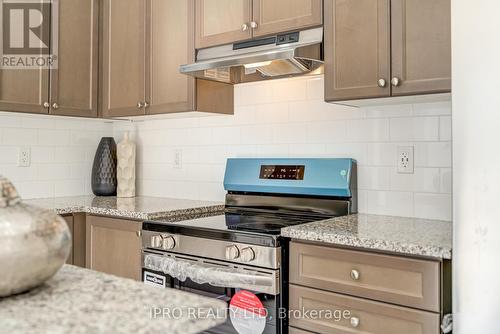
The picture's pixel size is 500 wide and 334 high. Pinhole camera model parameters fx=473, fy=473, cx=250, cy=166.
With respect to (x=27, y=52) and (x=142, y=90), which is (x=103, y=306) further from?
(x=27, y=52)

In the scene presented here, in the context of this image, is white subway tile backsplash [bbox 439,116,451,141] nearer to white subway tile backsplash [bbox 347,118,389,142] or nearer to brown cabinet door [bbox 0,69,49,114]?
white subway tile backsplash [bbox 347,118,389,142]

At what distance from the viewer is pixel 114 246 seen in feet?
8.09

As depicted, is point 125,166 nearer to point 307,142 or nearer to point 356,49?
point 307,142

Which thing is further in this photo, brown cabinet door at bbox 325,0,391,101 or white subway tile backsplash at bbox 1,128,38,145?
white subway tile backsplash at bbox 1,128,38,145

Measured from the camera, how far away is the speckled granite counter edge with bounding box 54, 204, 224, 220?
2.31m

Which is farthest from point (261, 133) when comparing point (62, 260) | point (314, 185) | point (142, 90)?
point (62, 260)

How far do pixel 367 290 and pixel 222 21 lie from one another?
60.1 inches

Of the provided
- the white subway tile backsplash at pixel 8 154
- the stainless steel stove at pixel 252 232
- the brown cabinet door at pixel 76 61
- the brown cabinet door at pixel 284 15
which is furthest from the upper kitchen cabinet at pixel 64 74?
the brown cabinet door at pixel 284 15

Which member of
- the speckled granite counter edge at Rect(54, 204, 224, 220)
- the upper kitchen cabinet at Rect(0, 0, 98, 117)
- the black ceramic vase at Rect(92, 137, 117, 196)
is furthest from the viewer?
the black ceramic vase at Rect(92, 137, 117, 196)

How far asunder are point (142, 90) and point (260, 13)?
3.00ft

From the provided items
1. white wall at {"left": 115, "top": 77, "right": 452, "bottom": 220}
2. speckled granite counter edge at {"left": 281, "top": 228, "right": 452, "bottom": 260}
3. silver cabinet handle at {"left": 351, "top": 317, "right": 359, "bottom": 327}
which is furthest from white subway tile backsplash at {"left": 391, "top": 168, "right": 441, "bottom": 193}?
silver cabinet handle at {"left": 351, "top": 317, "right": 359, "bottom": 327}

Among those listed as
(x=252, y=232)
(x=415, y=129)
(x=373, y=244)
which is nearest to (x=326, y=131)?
(x=415, y=129)

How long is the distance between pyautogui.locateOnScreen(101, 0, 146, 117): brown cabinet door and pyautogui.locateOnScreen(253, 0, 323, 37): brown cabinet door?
2.82 feet

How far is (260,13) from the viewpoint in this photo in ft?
7.51
